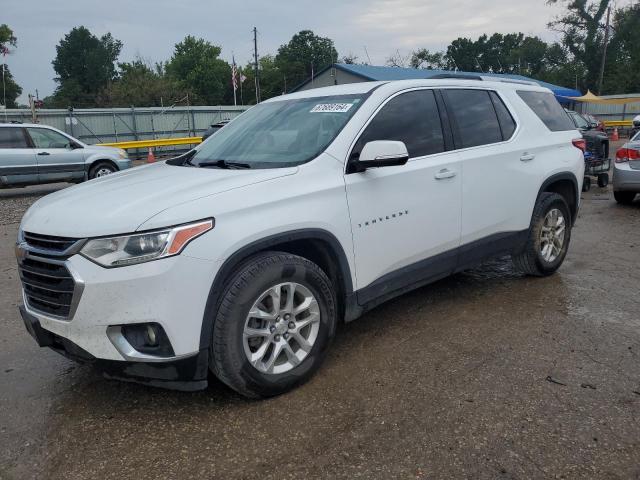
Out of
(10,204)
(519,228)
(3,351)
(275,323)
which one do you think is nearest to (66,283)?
(275,323)

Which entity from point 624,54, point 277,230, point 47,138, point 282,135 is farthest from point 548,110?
point 624,54

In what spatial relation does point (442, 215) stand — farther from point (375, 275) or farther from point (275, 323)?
point (275, 323)

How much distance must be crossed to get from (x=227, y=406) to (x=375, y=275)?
3.97ft

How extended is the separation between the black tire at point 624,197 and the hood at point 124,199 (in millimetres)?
8317

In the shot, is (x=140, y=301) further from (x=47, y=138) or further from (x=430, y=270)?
(x=47, y=138)

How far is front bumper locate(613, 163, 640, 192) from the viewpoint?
8859 millimetres

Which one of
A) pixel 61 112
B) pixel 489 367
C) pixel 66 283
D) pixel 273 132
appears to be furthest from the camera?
pixel 61 112

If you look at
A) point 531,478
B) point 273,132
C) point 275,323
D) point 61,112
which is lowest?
point 531,478

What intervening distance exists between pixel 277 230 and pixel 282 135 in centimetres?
104

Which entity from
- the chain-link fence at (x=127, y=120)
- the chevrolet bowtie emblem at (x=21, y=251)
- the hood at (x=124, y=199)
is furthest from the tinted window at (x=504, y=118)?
the chain-link fence at (x=127, y=120)

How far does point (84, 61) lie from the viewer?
8931cm

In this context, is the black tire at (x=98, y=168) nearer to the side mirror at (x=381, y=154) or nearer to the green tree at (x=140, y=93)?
the side mirror at (x=381, y=154)

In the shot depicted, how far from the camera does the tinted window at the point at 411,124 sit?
358 centimetres

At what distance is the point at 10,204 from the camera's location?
458 inches
